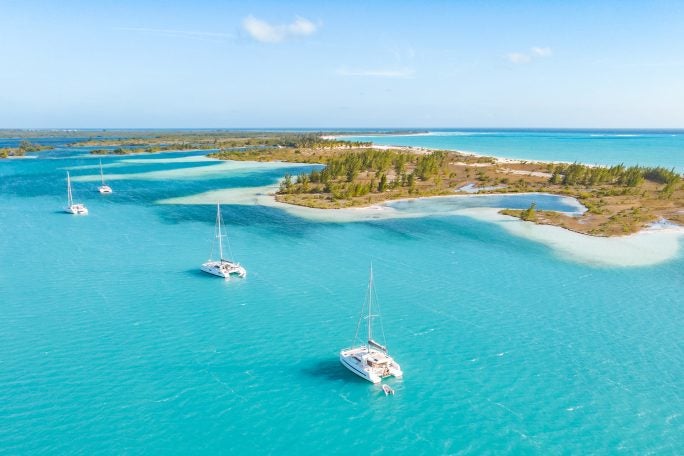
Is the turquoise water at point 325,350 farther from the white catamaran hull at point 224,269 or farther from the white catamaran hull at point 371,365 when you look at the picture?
the white catamaran hull at point 224,269

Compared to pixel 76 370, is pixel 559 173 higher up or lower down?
higher up

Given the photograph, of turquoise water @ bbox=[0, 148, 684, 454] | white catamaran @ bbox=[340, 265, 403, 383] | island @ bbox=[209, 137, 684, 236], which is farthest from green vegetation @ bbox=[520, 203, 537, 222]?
white catamaran @ bbox=[340, 265, 403, 383]

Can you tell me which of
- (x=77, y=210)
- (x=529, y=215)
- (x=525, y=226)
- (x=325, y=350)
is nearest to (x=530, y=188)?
(x=529, y=215)

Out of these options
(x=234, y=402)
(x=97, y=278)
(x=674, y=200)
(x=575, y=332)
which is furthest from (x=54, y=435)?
(x=674, y=200)

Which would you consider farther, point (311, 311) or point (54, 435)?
point (311, 311)

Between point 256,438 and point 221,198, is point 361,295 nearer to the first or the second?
point 256,438
